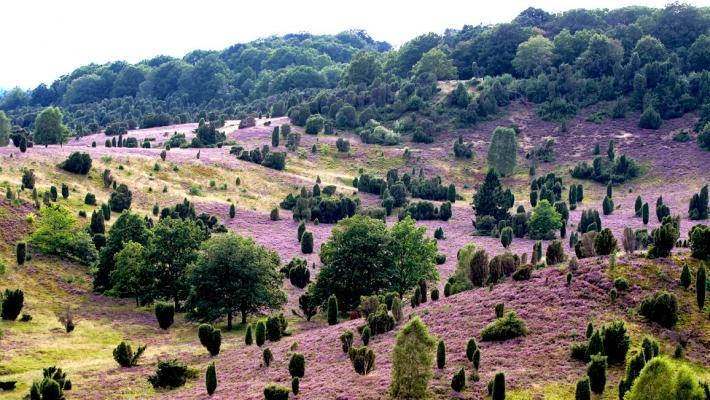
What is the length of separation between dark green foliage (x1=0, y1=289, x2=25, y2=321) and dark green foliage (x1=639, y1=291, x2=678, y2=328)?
132 feet

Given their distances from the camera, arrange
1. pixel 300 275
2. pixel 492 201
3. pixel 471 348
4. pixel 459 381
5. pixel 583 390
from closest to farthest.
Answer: pixel 583 390, pixel 459 381, pixel 471 348, pixel 300 275, pixel 492 201

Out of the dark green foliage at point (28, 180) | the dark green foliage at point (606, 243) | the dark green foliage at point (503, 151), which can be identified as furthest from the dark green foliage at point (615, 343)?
the dark green foliage at point (503, 151)

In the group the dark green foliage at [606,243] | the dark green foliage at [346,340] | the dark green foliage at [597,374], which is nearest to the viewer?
the dark green foliage at [597,374]

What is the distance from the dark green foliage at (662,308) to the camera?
34.8 metres

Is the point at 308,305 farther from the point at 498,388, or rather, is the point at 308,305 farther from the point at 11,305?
the point at 498,388

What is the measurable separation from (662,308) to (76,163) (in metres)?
66.7

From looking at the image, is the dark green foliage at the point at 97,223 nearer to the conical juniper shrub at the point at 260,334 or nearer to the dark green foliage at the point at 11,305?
the dark green foliage at the point at 11,305

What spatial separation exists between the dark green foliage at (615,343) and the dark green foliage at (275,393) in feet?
47.9

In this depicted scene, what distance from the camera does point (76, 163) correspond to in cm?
8081

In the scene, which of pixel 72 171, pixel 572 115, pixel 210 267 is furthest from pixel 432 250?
pixel 572 115

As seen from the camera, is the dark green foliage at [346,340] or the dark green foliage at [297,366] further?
the dark green foliage at [346,340]

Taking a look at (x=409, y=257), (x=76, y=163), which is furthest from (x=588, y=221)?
(x=76, y=163)

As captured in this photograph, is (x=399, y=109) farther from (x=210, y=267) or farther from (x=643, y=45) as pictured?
(x=210, y=267)

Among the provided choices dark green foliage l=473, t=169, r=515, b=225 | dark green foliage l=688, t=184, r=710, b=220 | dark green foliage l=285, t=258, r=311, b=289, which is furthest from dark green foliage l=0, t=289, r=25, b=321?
dark green foliage l=688, t=184, r=710, b=220
